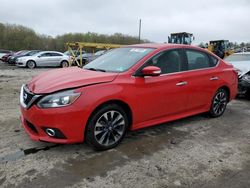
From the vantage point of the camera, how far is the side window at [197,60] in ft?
17.5

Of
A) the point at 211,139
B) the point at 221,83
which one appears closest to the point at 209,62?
the point at 221,83

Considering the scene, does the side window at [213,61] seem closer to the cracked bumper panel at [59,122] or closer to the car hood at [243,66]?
the cracked bumper panel at [59,122]

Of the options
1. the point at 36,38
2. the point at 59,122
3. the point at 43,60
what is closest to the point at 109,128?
the point at 59,122

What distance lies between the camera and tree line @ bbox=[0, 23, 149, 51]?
49812 mm

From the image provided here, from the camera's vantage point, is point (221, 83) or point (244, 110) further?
point (244, 110)

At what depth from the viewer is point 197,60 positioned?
5.53 meters

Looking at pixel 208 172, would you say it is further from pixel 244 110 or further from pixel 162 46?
pixel 244 110

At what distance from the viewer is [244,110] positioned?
23.0ft

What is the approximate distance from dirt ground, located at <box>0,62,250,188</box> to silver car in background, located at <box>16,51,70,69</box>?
1716cm

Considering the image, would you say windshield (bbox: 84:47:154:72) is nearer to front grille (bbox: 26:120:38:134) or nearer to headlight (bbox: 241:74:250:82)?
front grille (bbox: 26:120:38:134)

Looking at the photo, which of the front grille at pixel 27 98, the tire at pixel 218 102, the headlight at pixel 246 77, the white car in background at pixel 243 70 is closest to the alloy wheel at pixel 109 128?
the front grille at pixel 27 98

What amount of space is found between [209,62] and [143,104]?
213 cm

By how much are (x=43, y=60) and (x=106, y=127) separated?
19270 millimetres

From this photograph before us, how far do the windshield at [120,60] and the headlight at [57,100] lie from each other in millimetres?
1073
